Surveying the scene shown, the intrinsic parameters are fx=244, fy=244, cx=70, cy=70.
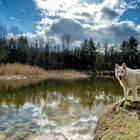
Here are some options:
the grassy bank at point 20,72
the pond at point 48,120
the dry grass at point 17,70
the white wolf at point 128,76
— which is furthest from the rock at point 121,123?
the dry grass at point 17,70

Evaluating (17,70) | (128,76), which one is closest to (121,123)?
(128,76)

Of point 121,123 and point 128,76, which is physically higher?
point 128,76

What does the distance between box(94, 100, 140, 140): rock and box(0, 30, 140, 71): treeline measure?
167ft

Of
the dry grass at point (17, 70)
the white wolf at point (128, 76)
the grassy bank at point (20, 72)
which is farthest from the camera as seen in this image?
the dry grass at point (17, 70)

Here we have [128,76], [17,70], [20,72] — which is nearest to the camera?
[128,76]

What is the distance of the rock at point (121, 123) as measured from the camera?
567 centimetres

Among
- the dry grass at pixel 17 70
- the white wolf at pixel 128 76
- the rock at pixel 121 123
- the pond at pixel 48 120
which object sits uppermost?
the white wolf at pixel 128 76

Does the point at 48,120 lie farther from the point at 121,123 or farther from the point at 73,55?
the point at 73,55

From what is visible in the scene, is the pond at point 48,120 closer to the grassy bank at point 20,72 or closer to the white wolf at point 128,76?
the white wolf at point 128,76

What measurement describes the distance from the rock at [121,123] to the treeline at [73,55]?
50909 millimetres

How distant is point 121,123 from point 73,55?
190 feet

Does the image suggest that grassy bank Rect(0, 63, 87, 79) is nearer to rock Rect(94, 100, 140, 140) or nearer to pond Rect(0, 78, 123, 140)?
pond Rect(0, 78, 123, 140)

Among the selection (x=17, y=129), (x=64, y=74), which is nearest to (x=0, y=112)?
(x=17, y=129)

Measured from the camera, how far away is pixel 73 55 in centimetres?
6397
